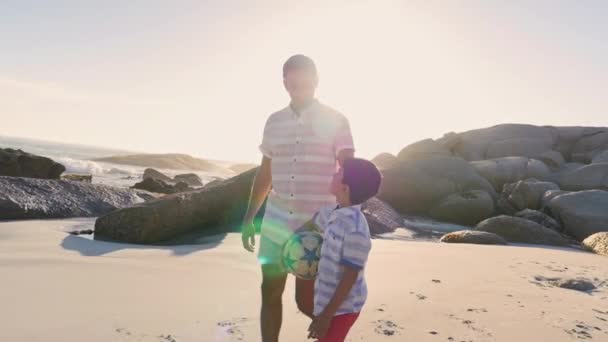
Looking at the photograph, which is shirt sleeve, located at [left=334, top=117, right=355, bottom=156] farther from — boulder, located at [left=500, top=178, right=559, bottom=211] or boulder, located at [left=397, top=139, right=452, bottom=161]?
boulder, located at [left=397, top=139, right=452, bottom=161]

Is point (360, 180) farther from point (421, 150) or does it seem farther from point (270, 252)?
point (421, 150)

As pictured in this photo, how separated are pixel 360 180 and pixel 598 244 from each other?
367 inches

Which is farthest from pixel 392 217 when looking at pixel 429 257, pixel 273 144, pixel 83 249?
pixel 273 144

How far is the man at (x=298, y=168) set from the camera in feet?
10.2

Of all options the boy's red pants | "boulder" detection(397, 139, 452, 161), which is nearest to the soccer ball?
the boy's red pants

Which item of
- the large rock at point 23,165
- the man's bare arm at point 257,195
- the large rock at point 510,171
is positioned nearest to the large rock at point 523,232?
the man's bare arm at point 257,195

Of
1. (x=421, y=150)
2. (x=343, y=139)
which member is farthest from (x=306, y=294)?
(x=421, y=150)

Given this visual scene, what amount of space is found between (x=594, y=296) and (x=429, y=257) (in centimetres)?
222

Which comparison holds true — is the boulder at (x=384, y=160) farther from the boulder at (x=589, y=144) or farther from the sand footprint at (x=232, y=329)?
the sand footprint at (x=232, y=329)

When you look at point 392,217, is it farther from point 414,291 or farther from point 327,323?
point 327,323

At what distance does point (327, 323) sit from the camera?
8.10 ft

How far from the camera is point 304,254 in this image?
9.20 ft

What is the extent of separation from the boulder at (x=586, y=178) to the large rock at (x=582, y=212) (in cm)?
780

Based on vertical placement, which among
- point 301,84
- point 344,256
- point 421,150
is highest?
point 301,84
